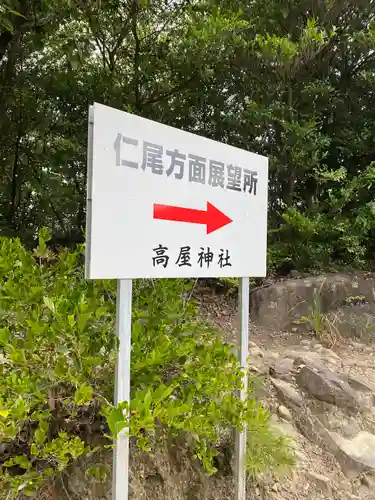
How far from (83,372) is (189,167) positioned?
0.91m

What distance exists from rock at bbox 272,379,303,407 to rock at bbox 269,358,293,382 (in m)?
0.10

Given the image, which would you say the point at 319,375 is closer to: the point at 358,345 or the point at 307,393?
the point at 307,393

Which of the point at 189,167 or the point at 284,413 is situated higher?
the point at 189,167

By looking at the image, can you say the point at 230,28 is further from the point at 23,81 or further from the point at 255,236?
the point at 255,236

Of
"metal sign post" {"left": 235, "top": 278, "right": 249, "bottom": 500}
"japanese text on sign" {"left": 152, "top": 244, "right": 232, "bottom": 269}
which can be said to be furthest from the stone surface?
"japanese text on sign" {"left": 152, "top": 244, "right": 232, "bottom": 269}

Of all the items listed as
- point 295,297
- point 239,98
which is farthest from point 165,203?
point 239,98

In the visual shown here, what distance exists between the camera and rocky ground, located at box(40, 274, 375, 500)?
202 cm

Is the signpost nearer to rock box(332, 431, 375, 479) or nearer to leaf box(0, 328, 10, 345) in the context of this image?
leaf box(0, 328, 10, 345)

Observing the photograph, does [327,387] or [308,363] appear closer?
[327,387]

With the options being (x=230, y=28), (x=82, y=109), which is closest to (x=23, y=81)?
(x=82, y=109)

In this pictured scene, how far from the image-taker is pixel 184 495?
1994mm

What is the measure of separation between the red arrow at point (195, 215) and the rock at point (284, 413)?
1.49 metres

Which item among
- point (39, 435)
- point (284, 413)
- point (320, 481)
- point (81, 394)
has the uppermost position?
point (81, 394)

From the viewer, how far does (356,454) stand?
2.63 metres
